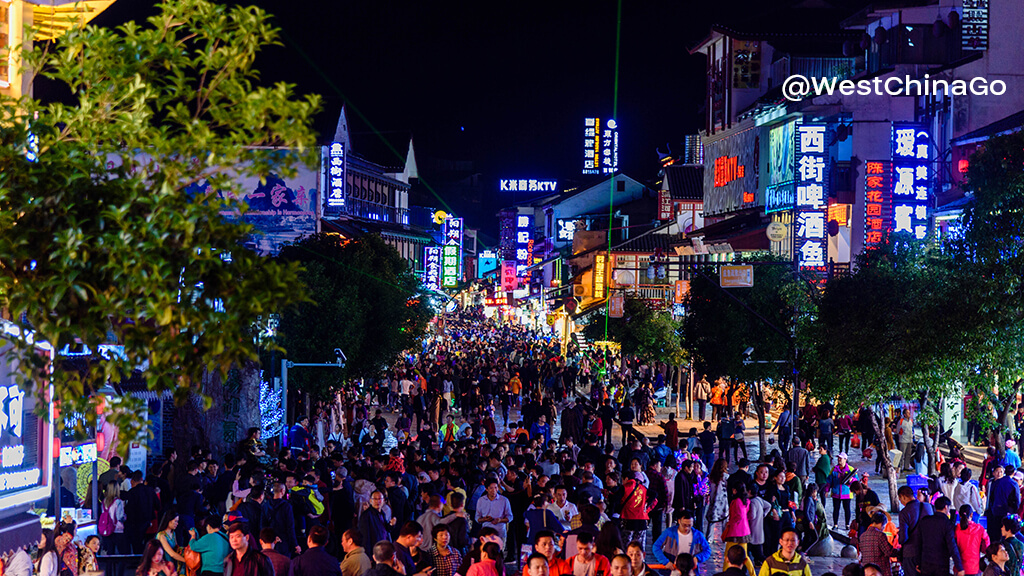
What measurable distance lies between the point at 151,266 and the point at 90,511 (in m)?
12.1

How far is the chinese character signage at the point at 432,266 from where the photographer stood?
58.4m

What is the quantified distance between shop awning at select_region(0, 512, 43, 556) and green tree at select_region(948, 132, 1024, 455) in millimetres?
11626

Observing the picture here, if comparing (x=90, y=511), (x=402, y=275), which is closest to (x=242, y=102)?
(x=90, y=511)

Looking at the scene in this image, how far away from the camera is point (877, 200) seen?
29016mm

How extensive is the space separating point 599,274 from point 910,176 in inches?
1053

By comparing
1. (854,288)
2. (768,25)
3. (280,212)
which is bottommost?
(854,288)

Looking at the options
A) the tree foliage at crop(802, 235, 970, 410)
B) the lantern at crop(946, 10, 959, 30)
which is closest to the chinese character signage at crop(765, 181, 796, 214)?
the lantern at crop(946, 10, 959, 30)

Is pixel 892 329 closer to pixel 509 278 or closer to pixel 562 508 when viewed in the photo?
pixel 562 508

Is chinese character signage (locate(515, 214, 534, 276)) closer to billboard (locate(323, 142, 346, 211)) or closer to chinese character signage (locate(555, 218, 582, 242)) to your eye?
chinese character signage (locate(555, 218, 582, 242))

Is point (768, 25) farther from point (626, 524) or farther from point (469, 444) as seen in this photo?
point (626, 524)

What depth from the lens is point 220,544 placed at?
10.2 m

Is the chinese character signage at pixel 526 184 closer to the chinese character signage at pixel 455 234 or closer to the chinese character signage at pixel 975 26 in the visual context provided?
the chinese character signage at pixel 455 234

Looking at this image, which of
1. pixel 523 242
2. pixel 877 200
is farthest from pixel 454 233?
pixel 877 200

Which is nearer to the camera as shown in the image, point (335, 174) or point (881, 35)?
point (881, 35)
